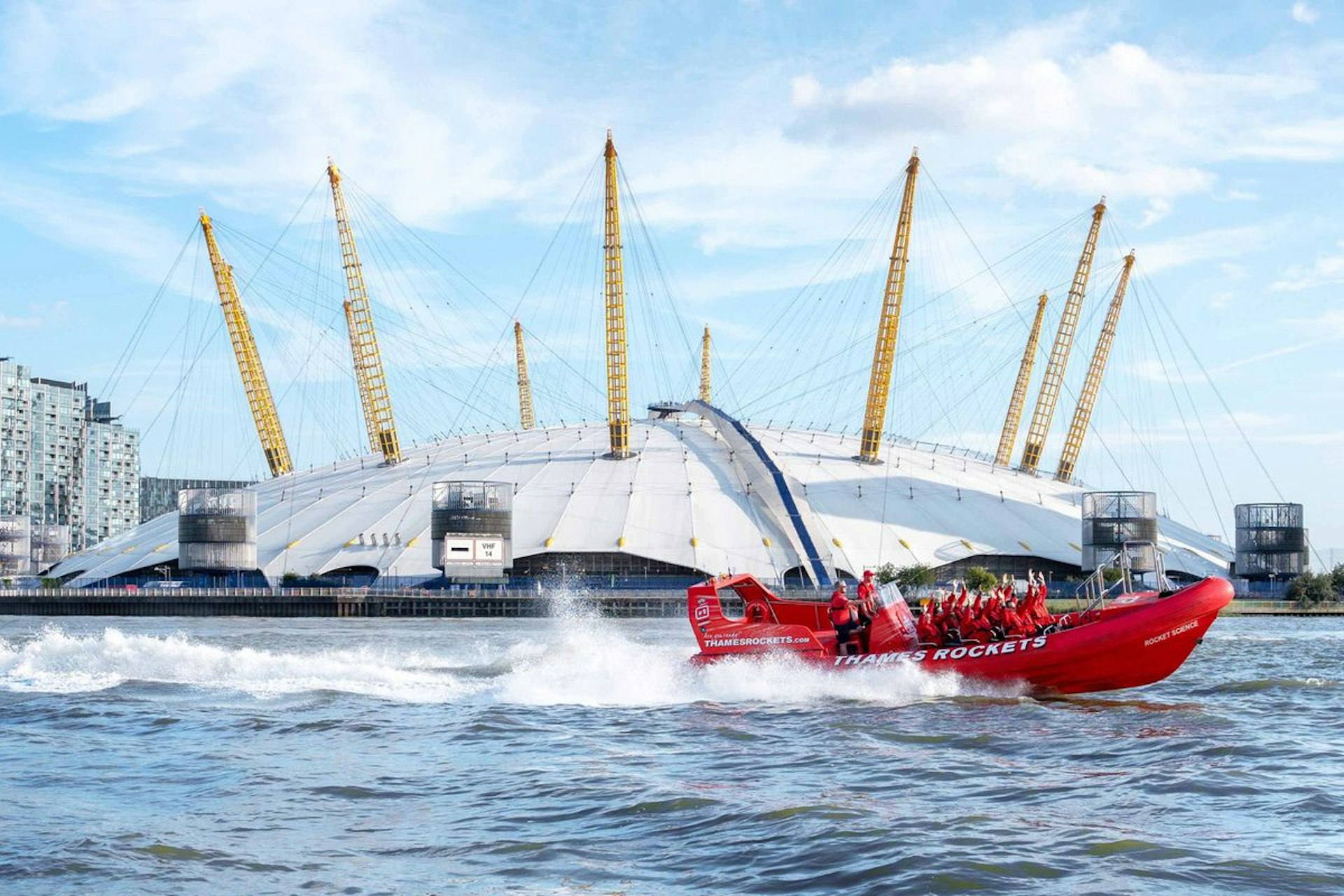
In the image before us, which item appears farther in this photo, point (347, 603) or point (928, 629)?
point (347, 603)

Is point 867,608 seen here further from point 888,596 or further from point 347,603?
point 347,603

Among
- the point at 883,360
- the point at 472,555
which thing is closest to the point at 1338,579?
the point at 883,360

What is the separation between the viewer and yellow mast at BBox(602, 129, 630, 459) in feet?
364

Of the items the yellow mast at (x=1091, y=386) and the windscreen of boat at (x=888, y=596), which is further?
the yellow mast at (x=1091, y=386)

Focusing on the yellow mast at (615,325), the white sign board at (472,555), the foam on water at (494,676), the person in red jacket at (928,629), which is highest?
the yellow mast at (615,325)

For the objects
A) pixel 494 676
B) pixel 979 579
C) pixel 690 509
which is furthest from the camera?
pixel 690 509

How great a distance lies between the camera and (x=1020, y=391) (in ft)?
467

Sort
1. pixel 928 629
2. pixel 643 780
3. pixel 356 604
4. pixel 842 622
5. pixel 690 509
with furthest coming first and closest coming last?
pixel 690 509 < pixel 356 604 < pixel 842 622 < pixel 928 629 < pixel 643 780

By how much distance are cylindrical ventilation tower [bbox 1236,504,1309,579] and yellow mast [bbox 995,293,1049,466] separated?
27245 mm

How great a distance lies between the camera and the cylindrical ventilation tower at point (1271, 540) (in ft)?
379

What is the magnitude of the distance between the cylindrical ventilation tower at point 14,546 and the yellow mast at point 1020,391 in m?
105

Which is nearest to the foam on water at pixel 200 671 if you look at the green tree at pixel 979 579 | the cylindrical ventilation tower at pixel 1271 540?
the green tree at pixel 979 579

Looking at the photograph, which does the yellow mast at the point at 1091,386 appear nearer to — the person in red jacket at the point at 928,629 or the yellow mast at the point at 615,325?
the yellow mast at the point at 615,325

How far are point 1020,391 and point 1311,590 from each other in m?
38.5
